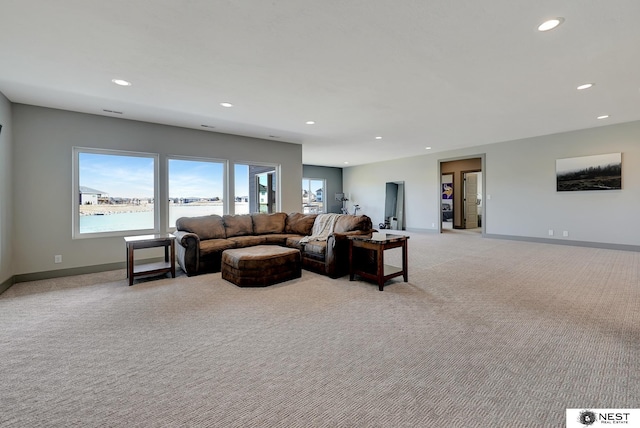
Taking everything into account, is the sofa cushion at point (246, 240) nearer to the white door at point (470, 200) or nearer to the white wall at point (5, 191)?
the white wall at point (5, 191)

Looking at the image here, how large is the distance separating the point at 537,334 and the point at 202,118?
533cm

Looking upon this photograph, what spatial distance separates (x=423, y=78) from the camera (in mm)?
3367

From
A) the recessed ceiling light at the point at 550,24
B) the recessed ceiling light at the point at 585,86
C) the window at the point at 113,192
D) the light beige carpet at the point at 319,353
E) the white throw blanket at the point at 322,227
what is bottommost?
the light beige carpet at the point at 319,353

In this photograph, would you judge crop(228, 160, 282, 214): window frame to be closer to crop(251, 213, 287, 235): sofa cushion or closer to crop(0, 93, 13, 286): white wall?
crop(251, 213, 287, 235): sofa cushion

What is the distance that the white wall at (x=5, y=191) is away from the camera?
3.65m

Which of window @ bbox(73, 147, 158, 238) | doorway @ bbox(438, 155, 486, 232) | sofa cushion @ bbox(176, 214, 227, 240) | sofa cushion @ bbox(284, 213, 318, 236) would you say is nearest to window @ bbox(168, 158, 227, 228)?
window @ bbox(73, 147, 158, 238)

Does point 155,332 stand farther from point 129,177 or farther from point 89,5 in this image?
point 129,177

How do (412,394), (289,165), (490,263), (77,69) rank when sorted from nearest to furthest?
(412,394) < (77,69) < (490,263) < (289,165)

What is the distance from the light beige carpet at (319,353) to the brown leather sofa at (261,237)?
0.52m

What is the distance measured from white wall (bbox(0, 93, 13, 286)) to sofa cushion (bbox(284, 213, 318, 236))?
402cm

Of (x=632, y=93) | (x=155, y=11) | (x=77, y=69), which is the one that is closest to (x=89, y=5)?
(x=155, y=11)

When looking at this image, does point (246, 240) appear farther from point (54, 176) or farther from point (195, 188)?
point (54, 176)

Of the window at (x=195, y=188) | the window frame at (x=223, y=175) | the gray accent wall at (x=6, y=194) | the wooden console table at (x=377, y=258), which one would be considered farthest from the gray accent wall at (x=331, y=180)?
the gray accent wall at (x=6, y=194)

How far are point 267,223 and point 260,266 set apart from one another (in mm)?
2047
